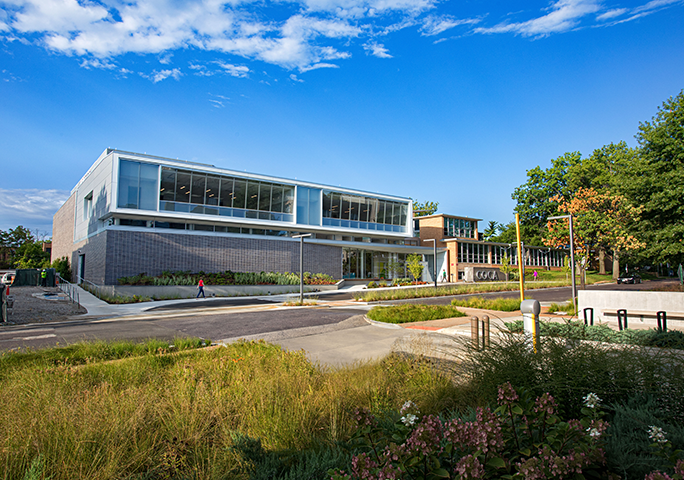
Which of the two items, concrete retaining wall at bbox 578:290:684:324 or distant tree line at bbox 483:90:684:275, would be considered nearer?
concrete retaining wall at bbox 578:290:684:324

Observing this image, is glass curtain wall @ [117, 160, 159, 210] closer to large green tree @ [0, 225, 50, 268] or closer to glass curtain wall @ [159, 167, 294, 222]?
glass curtain wall @ [159, 167, 294, 222]

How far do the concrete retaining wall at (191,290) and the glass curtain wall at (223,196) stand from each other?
6.95m

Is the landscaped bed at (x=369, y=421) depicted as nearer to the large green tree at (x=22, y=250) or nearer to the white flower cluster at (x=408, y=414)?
the white flower cluster at (x=408, y=414)

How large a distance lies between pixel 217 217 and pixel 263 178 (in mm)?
6031

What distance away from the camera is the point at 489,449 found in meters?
2.38

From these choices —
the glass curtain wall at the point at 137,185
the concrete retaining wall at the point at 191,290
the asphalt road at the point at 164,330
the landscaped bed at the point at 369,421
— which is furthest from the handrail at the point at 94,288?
the landscaped bed at the point at 369,421

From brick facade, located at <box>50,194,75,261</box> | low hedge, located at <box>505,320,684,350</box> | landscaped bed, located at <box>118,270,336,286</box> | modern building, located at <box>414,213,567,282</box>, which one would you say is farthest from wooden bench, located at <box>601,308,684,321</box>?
brick facade, located at <box>50,194,75,261</box>

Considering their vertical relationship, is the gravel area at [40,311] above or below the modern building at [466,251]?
below

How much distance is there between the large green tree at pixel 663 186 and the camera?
66.8 feet

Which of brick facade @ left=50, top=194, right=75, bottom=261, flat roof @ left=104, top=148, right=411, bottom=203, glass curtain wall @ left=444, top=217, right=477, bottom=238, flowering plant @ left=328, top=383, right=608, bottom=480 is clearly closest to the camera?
flowering plant @ left=328, top=383, right=608, bottom=480

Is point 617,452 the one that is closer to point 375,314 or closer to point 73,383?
point 73,383

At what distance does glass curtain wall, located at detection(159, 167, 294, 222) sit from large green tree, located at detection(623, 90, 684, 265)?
28.1m

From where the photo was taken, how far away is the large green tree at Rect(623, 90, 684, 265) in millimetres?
20375

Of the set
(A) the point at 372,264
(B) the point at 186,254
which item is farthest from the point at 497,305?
(A) the point at 372,264
